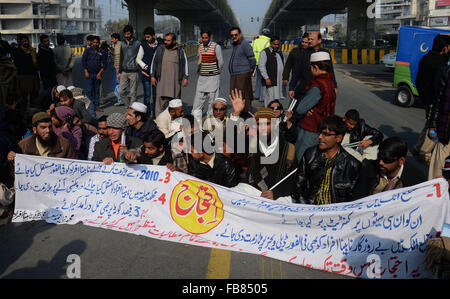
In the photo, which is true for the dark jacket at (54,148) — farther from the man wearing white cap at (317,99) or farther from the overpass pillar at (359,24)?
the overpass pillar at (359,24)

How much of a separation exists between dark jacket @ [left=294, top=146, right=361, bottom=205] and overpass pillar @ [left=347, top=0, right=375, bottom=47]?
41.2 meters

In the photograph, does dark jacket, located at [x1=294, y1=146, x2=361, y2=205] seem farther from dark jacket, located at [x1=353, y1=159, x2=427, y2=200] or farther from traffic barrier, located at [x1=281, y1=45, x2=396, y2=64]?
traffic barrier, located at [x1=281, y1=45, x2=396, y2=64]

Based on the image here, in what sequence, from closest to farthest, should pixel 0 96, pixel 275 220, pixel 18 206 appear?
pixel 275 220
pixel 18 206
pixel 0 96

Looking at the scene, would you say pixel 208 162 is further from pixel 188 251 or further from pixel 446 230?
pixel 446 230

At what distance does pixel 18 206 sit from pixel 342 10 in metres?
78.2

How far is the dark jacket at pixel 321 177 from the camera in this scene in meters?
4.43

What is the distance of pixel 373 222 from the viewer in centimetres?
391

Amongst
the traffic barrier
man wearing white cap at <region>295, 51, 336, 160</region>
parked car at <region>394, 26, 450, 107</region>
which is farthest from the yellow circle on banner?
the traffic barrier

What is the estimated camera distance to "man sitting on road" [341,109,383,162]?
19.4 feet

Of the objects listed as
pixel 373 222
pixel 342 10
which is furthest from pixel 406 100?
pixel 342 10

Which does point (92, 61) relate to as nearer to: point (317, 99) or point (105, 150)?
point (105, 150)

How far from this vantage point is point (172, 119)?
7.27 metres

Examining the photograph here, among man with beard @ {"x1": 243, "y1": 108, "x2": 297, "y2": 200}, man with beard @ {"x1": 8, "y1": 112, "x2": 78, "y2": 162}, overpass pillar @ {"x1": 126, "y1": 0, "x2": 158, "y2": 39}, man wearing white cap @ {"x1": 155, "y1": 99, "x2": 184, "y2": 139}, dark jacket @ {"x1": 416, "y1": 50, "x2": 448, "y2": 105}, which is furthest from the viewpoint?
overpass pillar @ {"x1": 126, "y1": 0, "x2": 158, "y2": 39}
